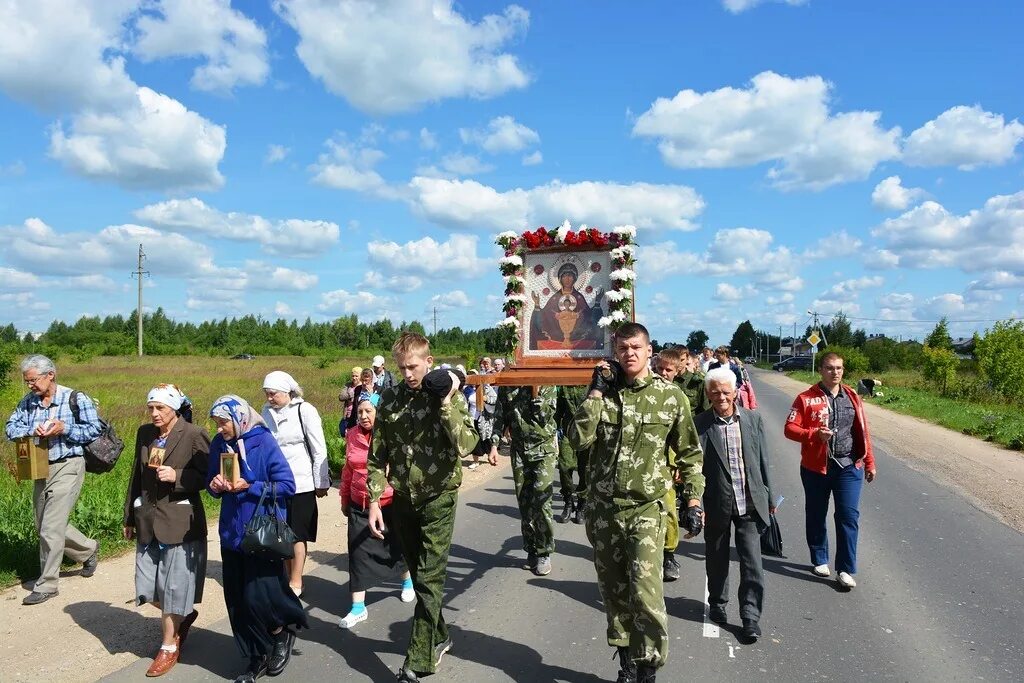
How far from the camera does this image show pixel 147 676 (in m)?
4.70

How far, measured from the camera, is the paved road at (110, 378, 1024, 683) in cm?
475

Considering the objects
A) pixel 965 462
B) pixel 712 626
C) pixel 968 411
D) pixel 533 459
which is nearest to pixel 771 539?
pixel 712 626

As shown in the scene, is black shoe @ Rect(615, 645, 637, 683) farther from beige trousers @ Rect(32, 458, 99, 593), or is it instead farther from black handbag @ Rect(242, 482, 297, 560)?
beige trousers @ Rect(32, 458, 99, 593)

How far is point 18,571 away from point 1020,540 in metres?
9.94

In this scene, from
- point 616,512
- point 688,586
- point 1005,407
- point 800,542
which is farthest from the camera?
point 1005,407

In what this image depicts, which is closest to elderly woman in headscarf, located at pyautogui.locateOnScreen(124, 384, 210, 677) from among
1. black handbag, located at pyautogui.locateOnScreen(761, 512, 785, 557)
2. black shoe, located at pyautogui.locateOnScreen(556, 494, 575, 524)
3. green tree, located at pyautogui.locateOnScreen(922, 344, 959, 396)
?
black handbag, located at pyautogui.locateOnScreen(761, 512, 785, 557)

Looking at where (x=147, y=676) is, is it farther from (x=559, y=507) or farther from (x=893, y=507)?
(x=893, y=507)

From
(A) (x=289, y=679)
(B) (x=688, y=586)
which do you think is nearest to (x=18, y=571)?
(A) (x=289, y=679)

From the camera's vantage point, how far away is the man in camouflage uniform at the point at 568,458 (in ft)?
27.8

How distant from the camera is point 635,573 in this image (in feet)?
13.5

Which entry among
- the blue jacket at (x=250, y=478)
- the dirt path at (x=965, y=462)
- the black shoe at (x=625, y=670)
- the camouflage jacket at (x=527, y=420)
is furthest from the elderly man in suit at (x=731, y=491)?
the dirt path at (x=965, y=462)

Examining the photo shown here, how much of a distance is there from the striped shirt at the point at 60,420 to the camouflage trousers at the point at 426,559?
325cm

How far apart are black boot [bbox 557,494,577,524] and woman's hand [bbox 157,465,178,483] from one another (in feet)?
17.5

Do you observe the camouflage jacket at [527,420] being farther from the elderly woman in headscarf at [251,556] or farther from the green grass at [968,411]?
the green grass at [968,411]
